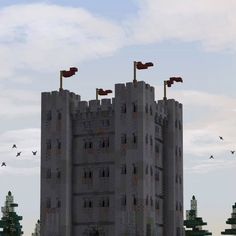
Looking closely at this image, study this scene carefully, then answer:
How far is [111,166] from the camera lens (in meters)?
156

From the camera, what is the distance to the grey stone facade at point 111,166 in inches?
6004

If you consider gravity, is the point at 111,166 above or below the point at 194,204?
above

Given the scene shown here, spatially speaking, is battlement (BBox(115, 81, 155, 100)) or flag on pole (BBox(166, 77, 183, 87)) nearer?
battlement (BBox(115, 81, 155, 100))

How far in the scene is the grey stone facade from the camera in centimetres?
15250

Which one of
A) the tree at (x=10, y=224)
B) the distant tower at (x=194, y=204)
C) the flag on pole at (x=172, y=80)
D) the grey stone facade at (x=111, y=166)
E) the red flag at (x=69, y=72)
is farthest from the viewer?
the distant tower at (x=194, y=204)

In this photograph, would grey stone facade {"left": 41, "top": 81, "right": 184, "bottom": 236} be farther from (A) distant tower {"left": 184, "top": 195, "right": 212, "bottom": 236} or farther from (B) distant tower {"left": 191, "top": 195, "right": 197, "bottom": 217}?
(B) distant tower {"left": 191, "top": 195, "right": 197, "bottom": 217}

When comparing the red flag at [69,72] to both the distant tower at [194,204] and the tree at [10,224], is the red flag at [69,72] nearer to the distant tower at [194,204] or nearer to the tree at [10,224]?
the tree at [10,224]

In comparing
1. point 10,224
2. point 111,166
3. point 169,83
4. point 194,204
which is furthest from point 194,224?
point 10,224

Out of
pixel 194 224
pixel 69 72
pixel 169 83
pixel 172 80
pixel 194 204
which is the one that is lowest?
pixel 194 224

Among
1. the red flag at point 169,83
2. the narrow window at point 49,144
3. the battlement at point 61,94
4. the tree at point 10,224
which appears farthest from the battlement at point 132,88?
the tree at point 10,224

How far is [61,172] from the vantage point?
158 meters

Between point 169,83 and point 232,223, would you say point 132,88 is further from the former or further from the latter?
point 232,223

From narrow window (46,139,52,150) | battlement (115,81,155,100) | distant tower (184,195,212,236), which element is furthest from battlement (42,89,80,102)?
distant tower (184,195,212,236)

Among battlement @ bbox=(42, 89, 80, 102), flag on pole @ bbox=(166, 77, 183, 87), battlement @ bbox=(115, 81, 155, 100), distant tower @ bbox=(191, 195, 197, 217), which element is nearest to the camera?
battlement @ bbox=(115, 81, 155, 100)
